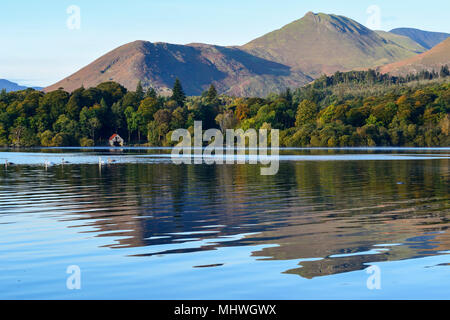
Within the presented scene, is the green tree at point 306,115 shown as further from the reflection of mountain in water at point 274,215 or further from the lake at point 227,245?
the lake at point 227,245

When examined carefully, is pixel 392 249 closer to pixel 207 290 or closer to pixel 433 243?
pixel 433 243

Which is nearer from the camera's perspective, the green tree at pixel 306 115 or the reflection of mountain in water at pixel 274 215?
the reflection of mountain in water at pixel 274 215

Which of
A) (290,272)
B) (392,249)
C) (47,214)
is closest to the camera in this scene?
(290,272)

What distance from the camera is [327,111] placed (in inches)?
7303

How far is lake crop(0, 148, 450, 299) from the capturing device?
12.3 m

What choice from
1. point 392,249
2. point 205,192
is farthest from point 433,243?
point 205,192

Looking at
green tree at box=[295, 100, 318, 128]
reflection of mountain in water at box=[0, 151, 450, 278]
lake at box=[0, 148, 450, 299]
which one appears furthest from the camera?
green tree at box=[295, 100, 318, 128]

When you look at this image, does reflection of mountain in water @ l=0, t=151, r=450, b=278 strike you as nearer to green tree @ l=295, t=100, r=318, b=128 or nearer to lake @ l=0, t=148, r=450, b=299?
lake @ l=0, t=148, r=450, b=299

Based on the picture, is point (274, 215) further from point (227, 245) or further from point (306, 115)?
point (306, 115)

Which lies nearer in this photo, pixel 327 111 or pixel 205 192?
pixel 205 192

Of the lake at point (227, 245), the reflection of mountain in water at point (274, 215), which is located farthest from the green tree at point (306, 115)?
the lake at point (227, 245)

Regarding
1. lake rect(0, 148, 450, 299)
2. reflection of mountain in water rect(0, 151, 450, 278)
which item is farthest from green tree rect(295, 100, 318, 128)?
lake rect(0, 148, 450, 299)

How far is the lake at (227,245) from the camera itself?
1228cm
